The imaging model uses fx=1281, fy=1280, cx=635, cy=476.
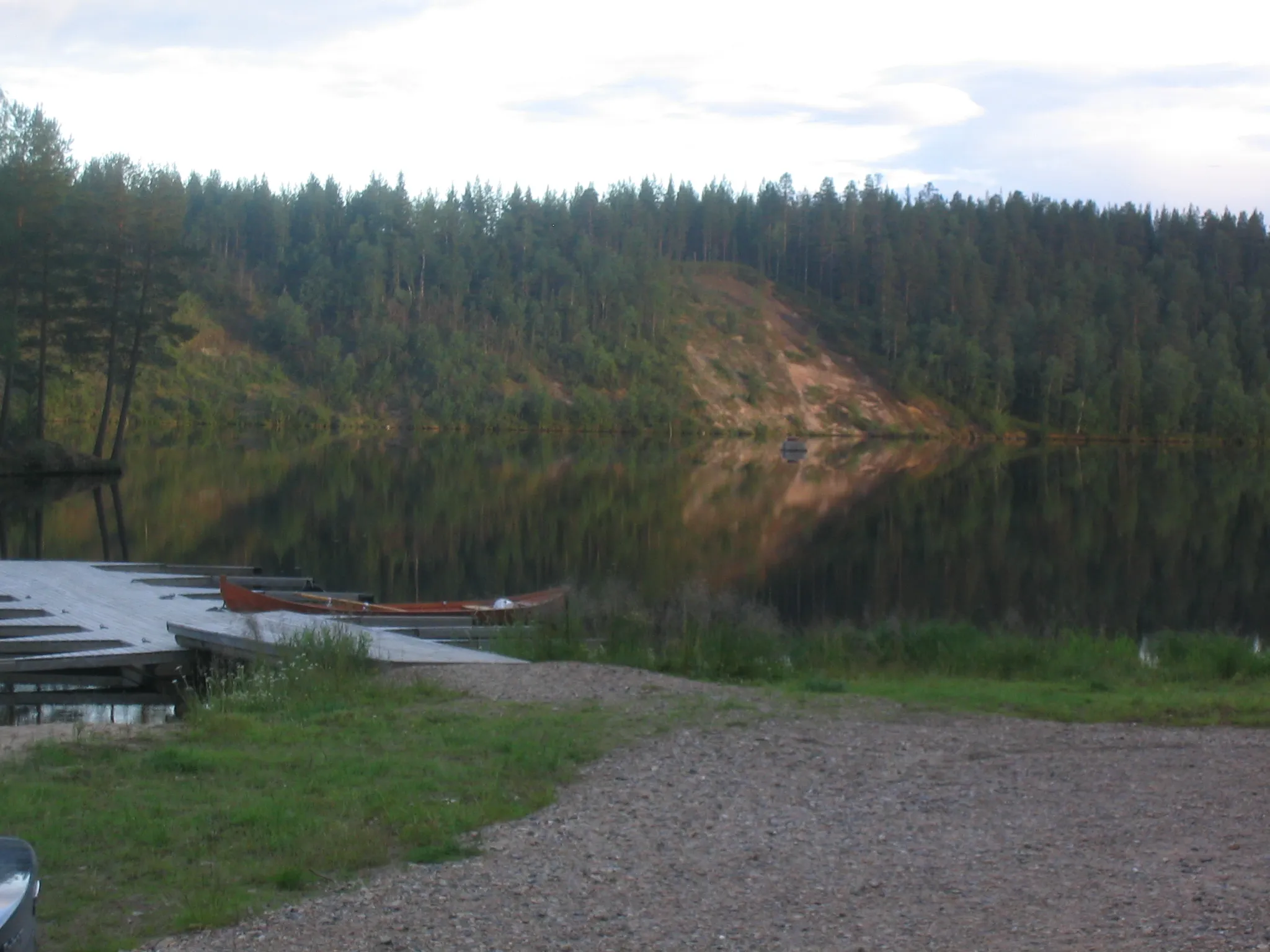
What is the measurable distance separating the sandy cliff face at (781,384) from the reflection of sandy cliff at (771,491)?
1841 centimetres

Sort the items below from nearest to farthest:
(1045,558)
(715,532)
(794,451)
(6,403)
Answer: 1. (1045,558)
2. (715,532)
3. (6,403)
4. (794,451)

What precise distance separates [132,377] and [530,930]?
151ft

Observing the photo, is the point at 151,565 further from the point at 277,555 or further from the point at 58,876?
the point at 58,876

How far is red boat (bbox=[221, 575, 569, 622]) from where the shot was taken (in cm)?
1731

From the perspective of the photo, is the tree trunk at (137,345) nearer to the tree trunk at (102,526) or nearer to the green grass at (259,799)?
the tree trunk at (102,526)

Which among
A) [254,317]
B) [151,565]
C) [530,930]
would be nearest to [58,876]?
[530,930]

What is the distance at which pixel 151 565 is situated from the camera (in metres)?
22.7

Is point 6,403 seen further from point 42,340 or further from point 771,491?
point 771,491

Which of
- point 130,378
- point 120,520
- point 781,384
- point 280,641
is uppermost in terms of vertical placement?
point 781,384

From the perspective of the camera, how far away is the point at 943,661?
16.2 metres

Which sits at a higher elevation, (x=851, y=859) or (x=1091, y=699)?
(x=851, y=859)

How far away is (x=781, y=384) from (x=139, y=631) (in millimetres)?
99053

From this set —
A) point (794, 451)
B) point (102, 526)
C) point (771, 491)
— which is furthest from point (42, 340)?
point (794, 451)

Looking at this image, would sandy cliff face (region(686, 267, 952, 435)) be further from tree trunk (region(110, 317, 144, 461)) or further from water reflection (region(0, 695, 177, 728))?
water reflection (region(0, 695, 177, 728))
